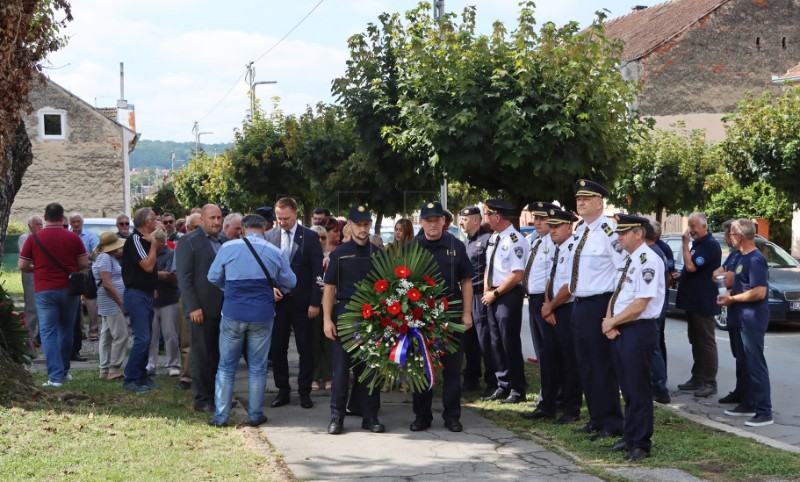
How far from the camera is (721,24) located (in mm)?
37531

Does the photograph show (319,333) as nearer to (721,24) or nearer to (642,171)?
(642,171)

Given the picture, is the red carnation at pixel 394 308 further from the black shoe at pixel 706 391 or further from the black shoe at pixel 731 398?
the black shoe at pixel 706 391

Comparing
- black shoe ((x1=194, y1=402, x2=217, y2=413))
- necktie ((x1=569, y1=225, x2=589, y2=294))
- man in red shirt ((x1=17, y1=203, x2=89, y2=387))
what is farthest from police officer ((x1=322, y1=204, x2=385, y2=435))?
man in red shirt ((x1=17, y1=203, x2=89, y2=387))

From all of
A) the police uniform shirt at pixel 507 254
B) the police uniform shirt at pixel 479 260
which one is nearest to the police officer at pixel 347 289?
the police uniform shirt at pixel 507 254

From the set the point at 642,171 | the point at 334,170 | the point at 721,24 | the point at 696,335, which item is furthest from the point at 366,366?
the point at 721,24

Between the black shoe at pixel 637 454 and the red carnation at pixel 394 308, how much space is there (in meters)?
2.17

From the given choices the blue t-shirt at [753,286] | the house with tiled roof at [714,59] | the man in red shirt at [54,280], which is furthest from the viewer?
the house with tiled roof at [714,59]

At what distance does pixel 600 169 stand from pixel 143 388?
578 cm

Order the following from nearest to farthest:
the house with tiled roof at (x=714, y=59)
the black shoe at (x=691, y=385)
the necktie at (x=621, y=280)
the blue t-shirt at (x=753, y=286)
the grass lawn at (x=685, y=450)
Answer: the grass lawn at (x=685, y=450), the necktie at (x=621, y=280), the blue t-shirt at (x=753, y=286), the black shoe at (x=691, y=385), the house with tiled roof at (x=714, y=59)

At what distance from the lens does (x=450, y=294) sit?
26.8 feet

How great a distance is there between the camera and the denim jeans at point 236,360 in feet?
26.3

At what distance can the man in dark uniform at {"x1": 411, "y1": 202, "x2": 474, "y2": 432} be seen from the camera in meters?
8.00

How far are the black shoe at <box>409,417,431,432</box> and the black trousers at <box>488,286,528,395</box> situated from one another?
57.1 inches

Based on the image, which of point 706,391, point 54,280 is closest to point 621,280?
point 706,391
